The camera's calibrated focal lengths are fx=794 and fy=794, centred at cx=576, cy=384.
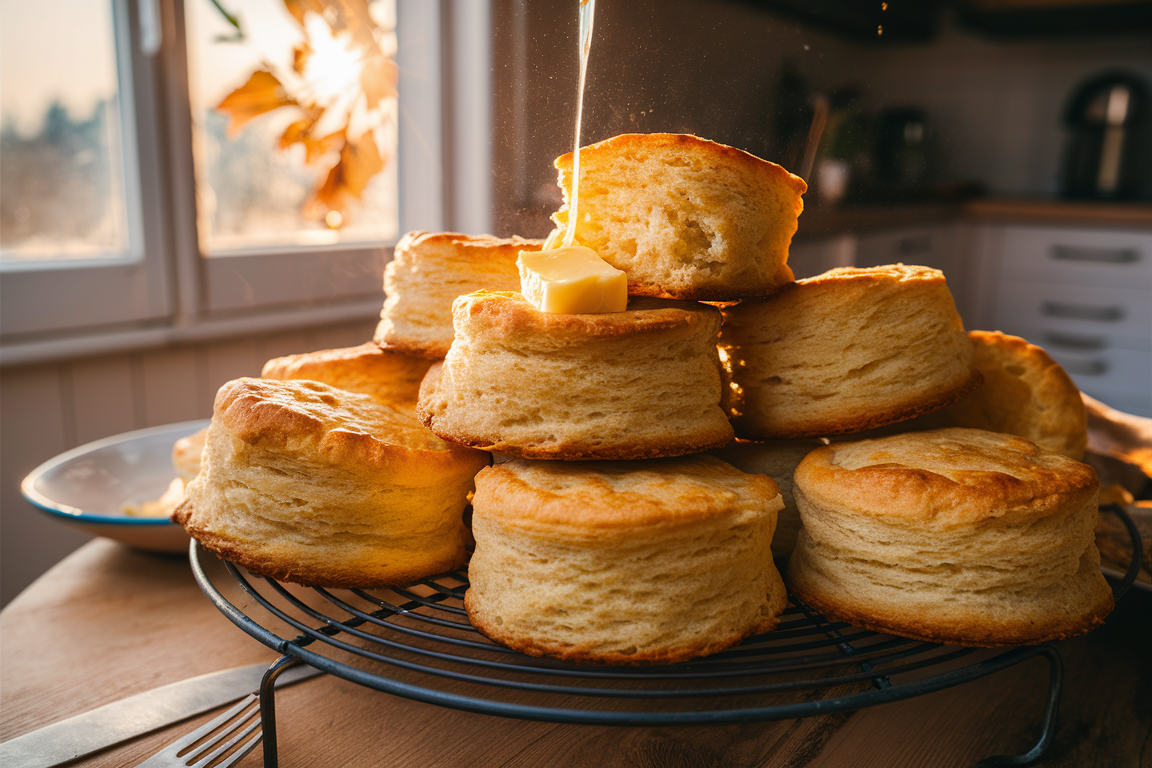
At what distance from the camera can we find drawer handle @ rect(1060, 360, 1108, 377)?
12.6 feet

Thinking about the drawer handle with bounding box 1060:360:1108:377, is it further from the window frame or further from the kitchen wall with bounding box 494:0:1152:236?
the window frame

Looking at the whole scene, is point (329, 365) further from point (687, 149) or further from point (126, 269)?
point (126, 269)

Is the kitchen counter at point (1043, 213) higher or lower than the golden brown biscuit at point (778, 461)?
higher

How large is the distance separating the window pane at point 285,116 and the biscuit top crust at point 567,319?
1.51 metres

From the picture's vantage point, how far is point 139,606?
3.85ft

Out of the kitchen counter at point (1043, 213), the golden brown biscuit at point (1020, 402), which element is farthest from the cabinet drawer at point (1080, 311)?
the golden brown biscuit at point (1020, 402)

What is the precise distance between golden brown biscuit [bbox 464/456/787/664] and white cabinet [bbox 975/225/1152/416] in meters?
3.73

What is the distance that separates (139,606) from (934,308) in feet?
3.97

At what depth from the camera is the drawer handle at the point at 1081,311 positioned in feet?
12.6

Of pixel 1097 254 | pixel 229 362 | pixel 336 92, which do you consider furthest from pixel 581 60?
pixel 1097 254

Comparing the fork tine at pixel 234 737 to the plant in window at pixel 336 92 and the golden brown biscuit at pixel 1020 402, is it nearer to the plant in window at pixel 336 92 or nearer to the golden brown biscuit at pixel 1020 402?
the golden brown biscuit at pixel 1020 402

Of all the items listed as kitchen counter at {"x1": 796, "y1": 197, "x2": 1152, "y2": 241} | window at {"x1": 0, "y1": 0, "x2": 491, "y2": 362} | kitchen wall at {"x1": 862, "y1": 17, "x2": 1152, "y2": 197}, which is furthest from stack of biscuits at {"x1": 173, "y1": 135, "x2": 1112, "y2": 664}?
kitchen wall at {"x1": 862, "y1": 17, "x2": 1152, "y2": 197}

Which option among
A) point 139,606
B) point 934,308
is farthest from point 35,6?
point 934,308

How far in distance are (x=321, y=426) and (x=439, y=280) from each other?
0.33m
